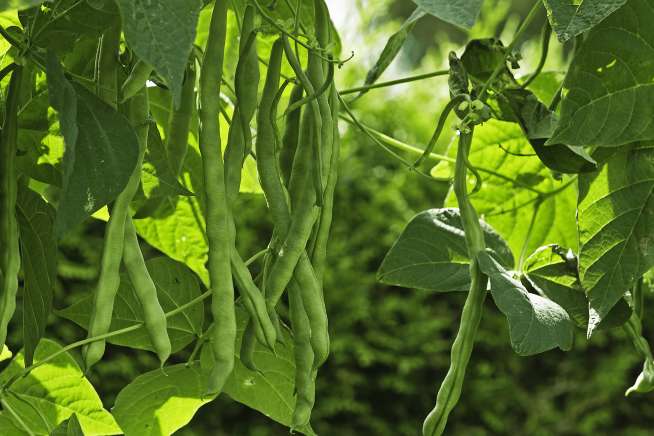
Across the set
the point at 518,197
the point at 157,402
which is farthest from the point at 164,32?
the point at 518,197

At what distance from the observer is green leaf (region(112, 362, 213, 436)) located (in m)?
1.10

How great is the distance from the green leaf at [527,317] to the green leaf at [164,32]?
423 mm

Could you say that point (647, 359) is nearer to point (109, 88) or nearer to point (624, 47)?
point (624, 47)

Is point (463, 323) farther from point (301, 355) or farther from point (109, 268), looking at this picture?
point (109, 268)

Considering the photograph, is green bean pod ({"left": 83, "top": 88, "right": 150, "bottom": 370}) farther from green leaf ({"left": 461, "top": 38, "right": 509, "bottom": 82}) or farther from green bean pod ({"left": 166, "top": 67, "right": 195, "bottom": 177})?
green leaf ({"left": 461, "top": 38, "right": 509, "bottom": 82})

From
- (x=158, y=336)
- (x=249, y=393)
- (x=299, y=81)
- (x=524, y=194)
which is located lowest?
(x=249, y=393)

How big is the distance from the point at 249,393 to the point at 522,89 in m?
0.46

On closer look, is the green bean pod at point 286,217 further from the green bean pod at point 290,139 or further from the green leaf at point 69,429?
the green leaf at point 69,429

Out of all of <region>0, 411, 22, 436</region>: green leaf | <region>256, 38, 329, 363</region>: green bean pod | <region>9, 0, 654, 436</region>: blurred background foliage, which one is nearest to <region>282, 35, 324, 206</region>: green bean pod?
<region>256, 38, 329, 363</region>: green bean pod

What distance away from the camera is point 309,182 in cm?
87

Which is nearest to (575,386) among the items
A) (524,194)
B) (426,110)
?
(426,110)

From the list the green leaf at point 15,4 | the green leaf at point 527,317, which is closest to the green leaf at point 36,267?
the green leaf at point 15,4

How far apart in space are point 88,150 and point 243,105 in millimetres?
187

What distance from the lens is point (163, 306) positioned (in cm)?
113
